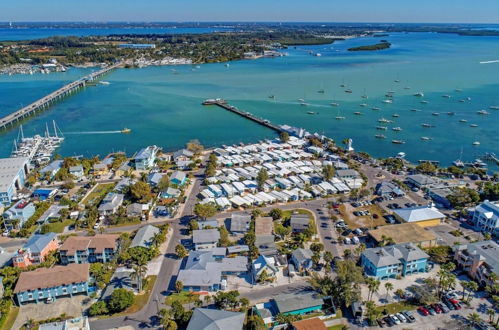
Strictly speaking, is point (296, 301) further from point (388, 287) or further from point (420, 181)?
point (420, 181)

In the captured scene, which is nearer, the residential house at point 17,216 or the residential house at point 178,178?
the residential house at point 17,216

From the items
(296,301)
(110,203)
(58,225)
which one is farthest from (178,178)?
(296,301)

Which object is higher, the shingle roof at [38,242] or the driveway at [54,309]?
the shingle roof at [38,242]

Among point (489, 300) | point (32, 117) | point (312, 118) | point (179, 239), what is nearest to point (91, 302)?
point (179, 239)

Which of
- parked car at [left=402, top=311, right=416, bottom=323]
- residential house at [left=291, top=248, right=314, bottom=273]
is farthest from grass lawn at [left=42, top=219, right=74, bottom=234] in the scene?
parked car at [left=402, top=311, right=416, bottom=323]

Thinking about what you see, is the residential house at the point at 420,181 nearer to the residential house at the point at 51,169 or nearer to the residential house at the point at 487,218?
the residential house at the point at 487,218

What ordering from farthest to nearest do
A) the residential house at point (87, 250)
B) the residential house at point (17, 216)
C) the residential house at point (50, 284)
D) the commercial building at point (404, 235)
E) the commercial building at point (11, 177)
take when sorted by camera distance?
the commercial building at point (11, 177) → the residential house at point (17, 216) → the commercial building at point (404, 235) → the residential house at point (87, 250) → the residential house at point (50, 284)

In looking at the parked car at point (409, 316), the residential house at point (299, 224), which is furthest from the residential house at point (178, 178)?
the parked car at point (409, 316)
